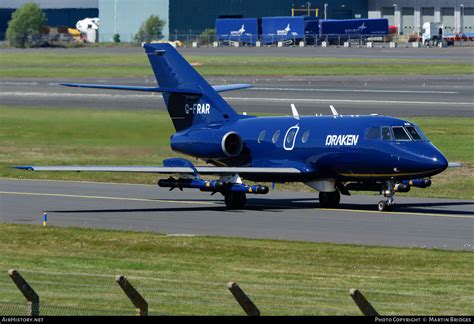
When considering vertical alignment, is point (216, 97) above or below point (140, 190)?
above

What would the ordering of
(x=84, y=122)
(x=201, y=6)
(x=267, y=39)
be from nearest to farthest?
(x=84, y=122) → (x=267, y=39) → (x=201, y=6)

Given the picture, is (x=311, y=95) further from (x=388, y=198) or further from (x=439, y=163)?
(x=439, y=163)

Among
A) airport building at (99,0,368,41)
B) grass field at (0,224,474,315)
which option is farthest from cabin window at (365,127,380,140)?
airport building at (99,0,368,41)

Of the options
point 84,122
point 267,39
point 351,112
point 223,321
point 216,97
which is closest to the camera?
point 223,321

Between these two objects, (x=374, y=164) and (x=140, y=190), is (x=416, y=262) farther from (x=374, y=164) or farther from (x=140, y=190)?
(x=140, y=190)

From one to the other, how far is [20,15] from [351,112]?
322 ft

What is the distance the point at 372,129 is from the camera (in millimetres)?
36969

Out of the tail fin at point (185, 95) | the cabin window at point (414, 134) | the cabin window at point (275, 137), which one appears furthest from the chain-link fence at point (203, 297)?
the tail fin at point (185, 95)

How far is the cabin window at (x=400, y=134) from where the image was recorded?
3638 centimetres

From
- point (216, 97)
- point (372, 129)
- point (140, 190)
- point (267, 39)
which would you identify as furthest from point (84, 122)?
point (267, 39)

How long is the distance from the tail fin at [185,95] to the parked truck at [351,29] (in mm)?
112618

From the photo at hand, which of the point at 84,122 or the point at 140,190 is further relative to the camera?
the point at 84,122

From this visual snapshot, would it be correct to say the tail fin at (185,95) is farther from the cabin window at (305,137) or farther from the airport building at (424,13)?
the airport building at (424,13)

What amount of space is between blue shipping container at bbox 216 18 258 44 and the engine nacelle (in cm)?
11451
